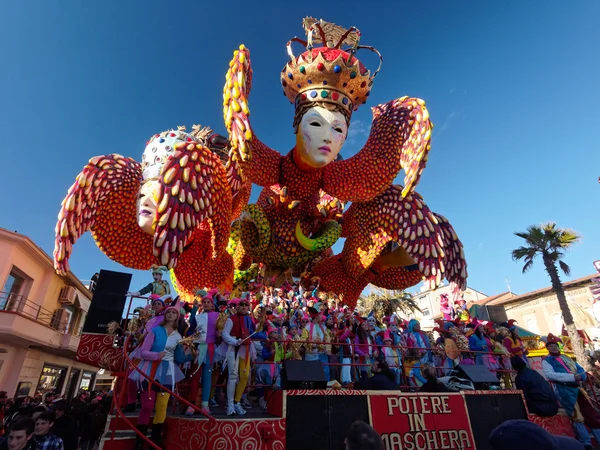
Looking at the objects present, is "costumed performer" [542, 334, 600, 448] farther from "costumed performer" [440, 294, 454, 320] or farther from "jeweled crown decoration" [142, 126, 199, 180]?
"jeweled crown decoration" [142, 126, 199, 180]

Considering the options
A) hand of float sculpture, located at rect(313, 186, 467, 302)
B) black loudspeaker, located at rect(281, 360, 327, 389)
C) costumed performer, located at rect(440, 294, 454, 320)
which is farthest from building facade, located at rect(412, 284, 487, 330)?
black loudspeaker, located at rect(281, 360, 327, 389)

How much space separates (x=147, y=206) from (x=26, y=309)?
36.0 ft

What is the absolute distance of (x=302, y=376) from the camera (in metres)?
3.77

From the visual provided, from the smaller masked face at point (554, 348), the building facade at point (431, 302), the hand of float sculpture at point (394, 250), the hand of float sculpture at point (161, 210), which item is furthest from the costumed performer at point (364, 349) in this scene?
the building facade at point (431, 302)

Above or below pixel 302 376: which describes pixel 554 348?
above

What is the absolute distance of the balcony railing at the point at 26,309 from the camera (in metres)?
12.1

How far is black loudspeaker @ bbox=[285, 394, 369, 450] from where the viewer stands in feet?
11.2

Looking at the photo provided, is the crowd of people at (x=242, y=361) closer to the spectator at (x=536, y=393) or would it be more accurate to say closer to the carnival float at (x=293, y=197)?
the spectator at (x=536, y=393)

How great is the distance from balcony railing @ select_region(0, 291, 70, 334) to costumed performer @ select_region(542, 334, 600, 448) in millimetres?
14935

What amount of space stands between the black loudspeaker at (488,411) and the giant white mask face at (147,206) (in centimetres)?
633

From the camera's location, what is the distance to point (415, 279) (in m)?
10.4

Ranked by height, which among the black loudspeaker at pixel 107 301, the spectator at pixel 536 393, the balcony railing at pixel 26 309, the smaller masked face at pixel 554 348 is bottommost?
the spectator at pixel 536 393

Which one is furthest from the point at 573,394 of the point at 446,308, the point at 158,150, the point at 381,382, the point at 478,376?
the point at 158,150

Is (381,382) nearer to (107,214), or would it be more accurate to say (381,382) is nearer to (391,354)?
(391,354)
